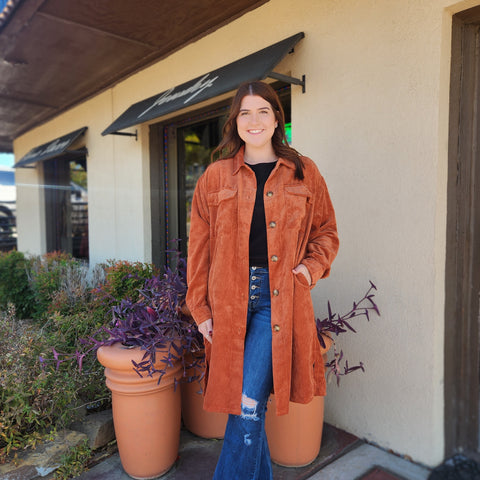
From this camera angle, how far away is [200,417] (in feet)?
8.42

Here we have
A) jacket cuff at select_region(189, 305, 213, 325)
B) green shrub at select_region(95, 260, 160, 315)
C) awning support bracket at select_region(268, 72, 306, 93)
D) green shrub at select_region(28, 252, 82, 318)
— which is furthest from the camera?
green shrub at select_region(28, 252, 82, 318)

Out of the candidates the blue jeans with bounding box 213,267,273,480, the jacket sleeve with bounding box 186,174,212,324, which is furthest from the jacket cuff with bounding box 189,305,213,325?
the blue jeans with bounding box 213,267,273,480

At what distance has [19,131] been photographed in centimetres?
827

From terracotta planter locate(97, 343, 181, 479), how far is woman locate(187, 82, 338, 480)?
52cm

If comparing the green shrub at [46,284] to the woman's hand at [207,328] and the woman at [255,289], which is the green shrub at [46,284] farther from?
the woman at [255,289]

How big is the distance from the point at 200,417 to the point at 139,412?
22.4 inches

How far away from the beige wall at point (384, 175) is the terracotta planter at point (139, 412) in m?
1.17

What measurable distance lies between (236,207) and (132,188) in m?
3.44

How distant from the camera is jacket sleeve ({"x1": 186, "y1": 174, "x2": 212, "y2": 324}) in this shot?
1.80 metres

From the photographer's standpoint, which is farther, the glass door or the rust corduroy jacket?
the glass door

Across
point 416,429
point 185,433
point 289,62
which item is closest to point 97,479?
point 185,433

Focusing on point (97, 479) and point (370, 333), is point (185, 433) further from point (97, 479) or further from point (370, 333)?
point (370, 333)

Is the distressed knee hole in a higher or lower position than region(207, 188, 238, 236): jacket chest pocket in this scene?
lower

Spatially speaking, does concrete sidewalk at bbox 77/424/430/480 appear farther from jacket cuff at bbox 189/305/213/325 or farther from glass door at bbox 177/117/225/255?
glass door at bbox 177/117/225/255
